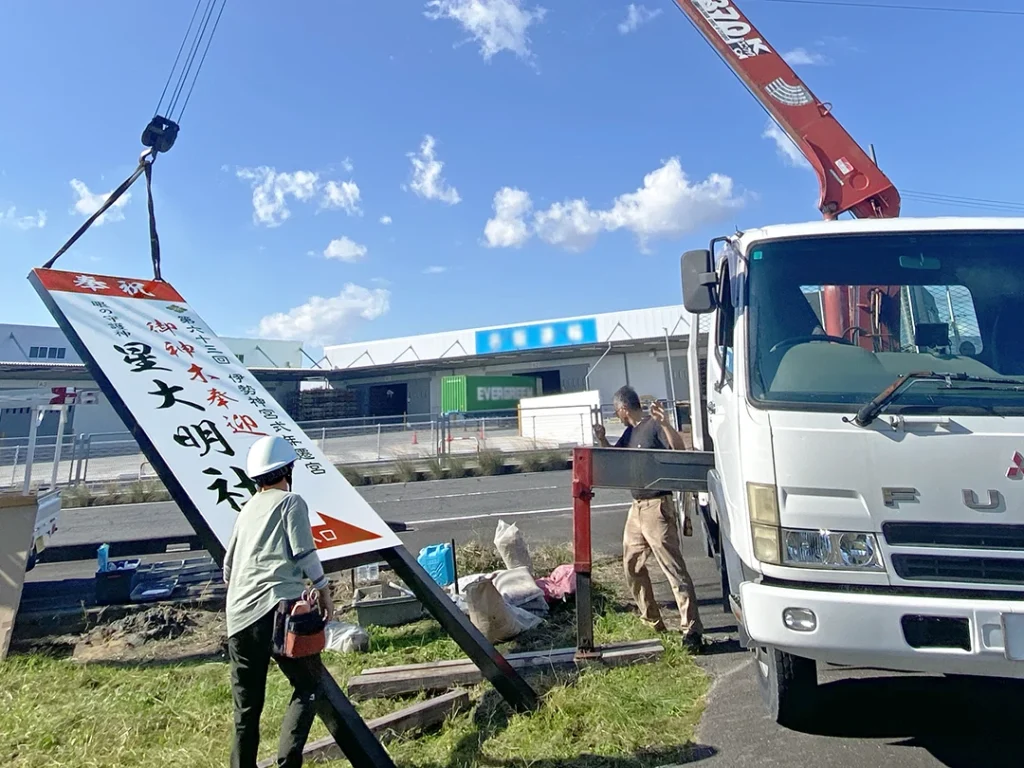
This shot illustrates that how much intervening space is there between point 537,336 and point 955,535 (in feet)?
112

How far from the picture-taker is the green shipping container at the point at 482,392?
34969 millimetres

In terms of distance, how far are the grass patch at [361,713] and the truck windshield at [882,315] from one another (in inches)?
79.6

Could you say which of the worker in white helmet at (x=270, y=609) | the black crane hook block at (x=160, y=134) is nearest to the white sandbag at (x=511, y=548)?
the worker in white helmet at (x=270, y=609)

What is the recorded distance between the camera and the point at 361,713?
3842 mm

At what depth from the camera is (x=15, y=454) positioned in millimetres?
18312

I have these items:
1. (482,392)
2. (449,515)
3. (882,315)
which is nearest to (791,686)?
(882,315)

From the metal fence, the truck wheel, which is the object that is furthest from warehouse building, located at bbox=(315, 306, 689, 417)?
the truck wheel

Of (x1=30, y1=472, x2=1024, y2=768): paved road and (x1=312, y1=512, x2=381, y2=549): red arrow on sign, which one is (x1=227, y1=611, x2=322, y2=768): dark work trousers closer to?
(x1=312, y1=512, x2=381, y2=549): red arrow on sign

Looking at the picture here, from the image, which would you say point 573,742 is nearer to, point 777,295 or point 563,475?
point 777,295

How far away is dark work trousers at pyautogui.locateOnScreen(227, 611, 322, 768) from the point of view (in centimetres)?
291

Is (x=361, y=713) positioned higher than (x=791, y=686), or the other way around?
(x=791, y=686)

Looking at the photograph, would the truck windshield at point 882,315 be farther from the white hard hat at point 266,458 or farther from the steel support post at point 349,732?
the steel support post at point 349,732

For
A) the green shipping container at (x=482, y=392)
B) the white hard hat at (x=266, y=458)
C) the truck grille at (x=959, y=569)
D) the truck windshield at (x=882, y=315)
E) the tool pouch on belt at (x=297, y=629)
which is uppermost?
the green shipping container at (x=482, y=392)

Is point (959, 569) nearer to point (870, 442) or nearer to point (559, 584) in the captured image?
point (870, 442)
